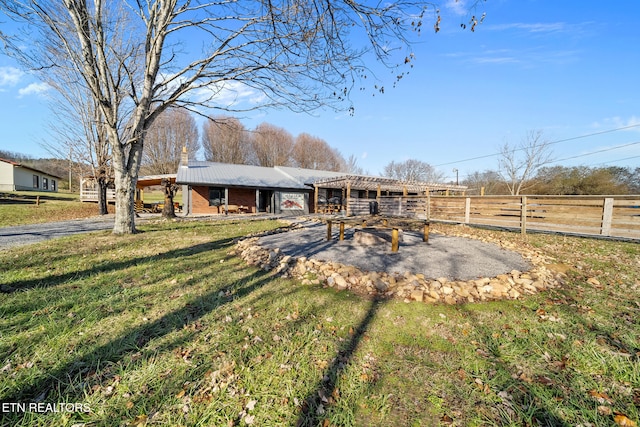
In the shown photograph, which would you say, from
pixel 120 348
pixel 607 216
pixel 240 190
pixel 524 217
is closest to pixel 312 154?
pixel 240 190

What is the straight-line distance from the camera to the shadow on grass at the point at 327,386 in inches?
75.4

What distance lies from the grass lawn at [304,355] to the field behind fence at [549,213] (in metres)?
5.63

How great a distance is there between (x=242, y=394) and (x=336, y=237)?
6487mm

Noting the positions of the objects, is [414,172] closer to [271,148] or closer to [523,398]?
[271,148]

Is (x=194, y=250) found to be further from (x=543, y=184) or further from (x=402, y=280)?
(x=543, y=184)

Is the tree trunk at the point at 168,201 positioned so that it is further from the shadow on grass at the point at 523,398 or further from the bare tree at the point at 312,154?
the bare tree at the point at 312,154

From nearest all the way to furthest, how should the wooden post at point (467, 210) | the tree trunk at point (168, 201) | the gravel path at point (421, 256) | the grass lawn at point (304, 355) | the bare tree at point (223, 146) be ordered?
the grass lawn at point (304, 355) → the gravel path at point (421, 256) → the wooden post at point (467, 210) → the tree trunk at point (168, 201) → the bare tree at point (223, 146)

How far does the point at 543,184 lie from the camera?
31438 mm

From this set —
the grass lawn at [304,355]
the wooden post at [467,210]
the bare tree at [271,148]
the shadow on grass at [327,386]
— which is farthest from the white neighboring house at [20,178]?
the wooden post at [467,210]

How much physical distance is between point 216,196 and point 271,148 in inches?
908

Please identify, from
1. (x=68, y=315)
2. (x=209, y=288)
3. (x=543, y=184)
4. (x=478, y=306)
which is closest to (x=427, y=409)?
(x=478, y=306)

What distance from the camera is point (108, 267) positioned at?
5215 mm

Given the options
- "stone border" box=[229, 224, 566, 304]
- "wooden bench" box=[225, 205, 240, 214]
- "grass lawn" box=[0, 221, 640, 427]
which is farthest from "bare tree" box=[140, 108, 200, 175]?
"stone border" box=[229, 224, 566, 304]

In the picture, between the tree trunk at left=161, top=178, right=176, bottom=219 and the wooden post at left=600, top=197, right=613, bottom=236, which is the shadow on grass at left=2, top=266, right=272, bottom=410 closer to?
the wooden post at left=600, top=197, right=613, bottom=236
